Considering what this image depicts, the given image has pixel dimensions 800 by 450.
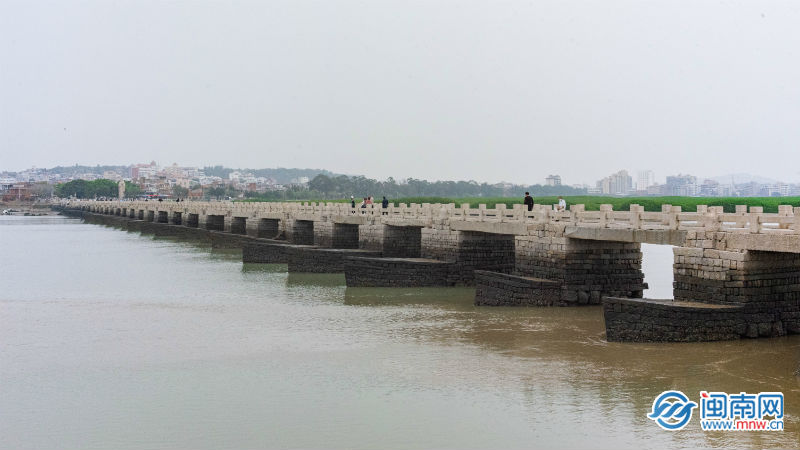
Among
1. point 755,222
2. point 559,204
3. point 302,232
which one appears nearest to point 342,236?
point 302,232

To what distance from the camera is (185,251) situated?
63969 millimetres

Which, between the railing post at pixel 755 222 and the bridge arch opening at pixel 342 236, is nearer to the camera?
the railing post at pixel 755 222

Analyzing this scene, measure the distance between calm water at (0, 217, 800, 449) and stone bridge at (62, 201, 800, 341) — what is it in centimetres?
71

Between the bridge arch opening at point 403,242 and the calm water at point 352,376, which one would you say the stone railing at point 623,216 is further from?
the calm water at point 352,376

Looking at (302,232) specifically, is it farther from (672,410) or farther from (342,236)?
(672,410)

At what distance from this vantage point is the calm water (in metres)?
14.2

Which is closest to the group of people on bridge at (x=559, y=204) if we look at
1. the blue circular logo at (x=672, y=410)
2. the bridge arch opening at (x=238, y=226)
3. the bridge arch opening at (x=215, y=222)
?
the blue circular logo at (x=672, y=410)

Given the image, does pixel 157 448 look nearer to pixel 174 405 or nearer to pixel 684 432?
pixel 174 405

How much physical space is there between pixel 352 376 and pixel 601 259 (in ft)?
39.5

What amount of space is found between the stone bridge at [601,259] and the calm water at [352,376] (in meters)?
0.71

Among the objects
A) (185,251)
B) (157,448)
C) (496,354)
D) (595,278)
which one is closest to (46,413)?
(157,448)

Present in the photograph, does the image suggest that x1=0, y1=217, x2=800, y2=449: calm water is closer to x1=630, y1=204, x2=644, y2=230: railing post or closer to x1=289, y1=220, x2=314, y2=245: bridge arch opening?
x1=630, y1=204, x2=644, y2=230: railing post

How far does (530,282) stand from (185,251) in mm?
42130

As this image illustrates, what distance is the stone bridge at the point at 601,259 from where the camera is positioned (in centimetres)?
2031
